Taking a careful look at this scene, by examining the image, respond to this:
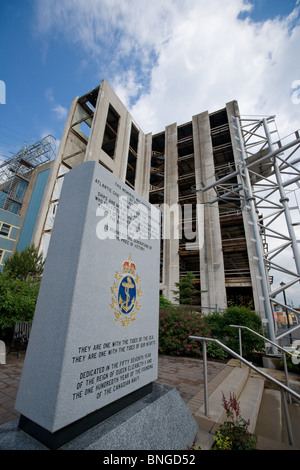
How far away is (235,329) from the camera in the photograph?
757 cm

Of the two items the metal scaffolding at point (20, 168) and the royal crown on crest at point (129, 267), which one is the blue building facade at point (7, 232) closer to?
the metal scaffolding at point (20, 168)

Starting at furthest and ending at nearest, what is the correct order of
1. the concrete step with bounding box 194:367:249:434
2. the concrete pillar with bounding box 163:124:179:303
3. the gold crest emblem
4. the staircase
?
the concrete pillar with bounding box 163:124:179:303, the concrete step with bounding box 194:367:249:434, the staircase, the gold crest emblem

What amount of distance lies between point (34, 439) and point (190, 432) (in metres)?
1.74

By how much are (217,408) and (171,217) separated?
20047 mm

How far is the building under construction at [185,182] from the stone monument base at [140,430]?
478 inches

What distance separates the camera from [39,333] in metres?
1.75

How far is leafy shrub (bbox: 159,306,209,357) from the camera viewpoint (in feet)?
21.8

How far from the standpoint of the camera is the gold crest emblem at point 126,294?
2.17 meters

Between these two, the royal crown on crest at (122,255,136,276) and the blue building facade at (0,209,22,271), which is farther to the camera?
the blue building facade at (0,209,22,271)

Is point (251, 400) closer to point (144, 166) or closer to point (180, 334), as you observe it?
point (180, 334)

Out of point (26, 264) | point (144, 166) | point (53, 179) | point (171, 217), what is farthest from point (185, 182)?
point (26, 264)

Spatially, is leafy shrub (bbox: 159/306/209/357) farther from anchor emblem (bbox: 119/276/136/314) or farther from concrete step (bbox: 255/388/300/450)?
anchor emblem (bbox: 119/276/136/314)

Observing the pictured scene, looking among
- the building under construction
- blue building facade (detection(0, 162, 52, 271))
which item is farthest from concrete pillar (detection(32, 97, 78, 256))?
blue building facade (detection(0, 162, 52, 271))

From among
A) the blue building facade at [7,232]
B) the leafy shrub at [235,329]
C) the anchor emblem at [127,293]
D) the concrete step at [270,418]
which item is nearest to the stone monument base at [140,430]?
the anchor emblem at [127,293]
